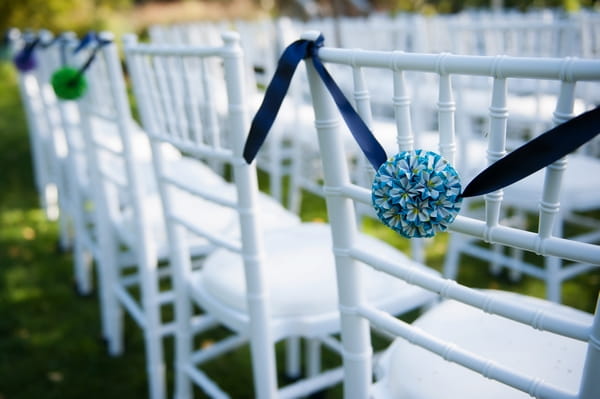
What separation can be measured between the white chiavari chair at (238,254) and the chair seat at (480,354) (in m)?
0.23

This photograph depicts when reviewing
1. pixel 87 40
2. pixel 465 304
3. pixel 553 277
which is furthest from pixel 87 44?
pixel 553 277

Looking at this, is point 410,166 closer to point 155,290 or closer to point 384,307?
point 384,307

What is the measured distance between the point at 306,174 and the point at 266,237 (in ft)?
6.54

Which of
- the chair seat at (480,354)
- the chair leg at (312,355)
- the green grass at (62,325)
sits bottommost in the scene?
the green grass at (62,325)

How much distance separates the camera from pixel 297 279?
133 cm

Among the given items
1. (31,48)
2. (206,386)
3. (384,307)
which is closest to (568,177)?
(384,307)

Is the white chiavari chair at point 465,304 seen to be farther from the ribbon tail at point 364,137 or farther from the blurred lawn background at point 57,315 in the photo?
the blurred lawn background at point 57,315

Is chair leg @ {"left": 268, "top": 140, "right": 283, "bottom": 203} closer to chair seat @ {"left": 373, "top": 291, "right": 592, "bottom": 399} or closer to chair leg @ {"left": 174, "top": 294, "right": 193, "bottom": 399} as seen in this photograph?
chair leg @ {"left": 174, "top": 294, "right": 193, "bottom": 399}

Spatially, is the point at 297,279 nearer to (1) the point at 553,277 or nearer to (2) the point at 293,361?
(2) the point at 293,361

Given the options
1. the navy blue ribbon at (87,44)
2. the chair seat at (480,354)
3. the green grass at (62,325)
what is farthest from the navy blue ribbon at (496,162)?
the green grass at (62,325)

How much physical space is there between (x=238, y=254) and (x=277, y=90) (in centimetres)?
60

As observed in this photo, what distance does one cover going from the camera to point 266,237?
1606 millimetres

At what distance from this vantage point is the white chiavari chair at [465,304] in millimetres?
656

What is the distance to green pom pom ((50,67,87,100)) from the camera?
1775 mm
